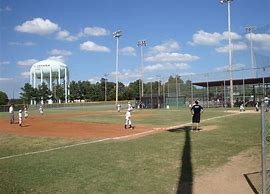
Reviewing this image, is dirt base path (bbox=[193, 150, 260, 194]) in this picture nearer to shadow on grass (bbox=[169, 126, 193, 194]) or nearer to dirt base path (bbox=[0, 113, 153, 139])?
shadow on grass (bbox=[169, 126, 193, 194])

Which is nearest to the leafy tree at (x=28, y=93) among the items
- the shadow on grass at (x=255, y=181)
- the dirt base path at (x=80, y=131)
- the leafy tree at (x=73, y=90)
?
the leafy tree at (x=73, y=90)

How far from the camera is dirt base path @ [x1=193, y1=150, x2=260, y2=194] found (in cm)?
817

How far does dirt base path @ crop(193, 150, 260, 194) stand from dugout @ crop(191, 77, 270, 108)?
44479mm

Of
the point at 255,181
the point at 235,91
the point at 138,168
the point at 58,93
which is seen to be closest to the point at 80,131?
the point at 138,168

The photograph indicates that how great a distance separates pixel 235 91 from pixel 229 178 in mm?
54311

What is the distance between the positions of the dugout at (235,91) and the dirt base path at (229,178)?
146ft

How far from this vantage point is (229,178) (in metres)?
9.16

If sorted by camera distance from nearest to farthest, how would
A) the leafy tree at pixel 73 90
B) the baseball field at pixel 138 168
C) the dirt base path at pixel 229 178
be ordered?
1. the dirt base path at pixel 229 178
2. the baseball field at pixel 138 168
3. the leafy tree at pixel 73 90

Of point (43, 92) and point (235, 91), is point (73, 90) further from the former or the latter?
point (235, 91)

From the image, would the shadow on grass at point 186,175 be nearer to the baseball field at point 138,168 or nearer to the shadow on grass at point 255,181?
the baseball field at point 138,168

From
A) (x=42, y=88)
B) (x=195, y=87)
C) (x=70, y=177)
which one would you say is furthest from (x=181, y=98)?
(x=70, y=177)

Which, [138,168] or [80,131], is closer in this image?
[138,168]

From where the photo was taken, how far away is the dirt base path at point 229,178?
8172mm

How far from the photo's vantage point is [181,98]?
68125 mm
